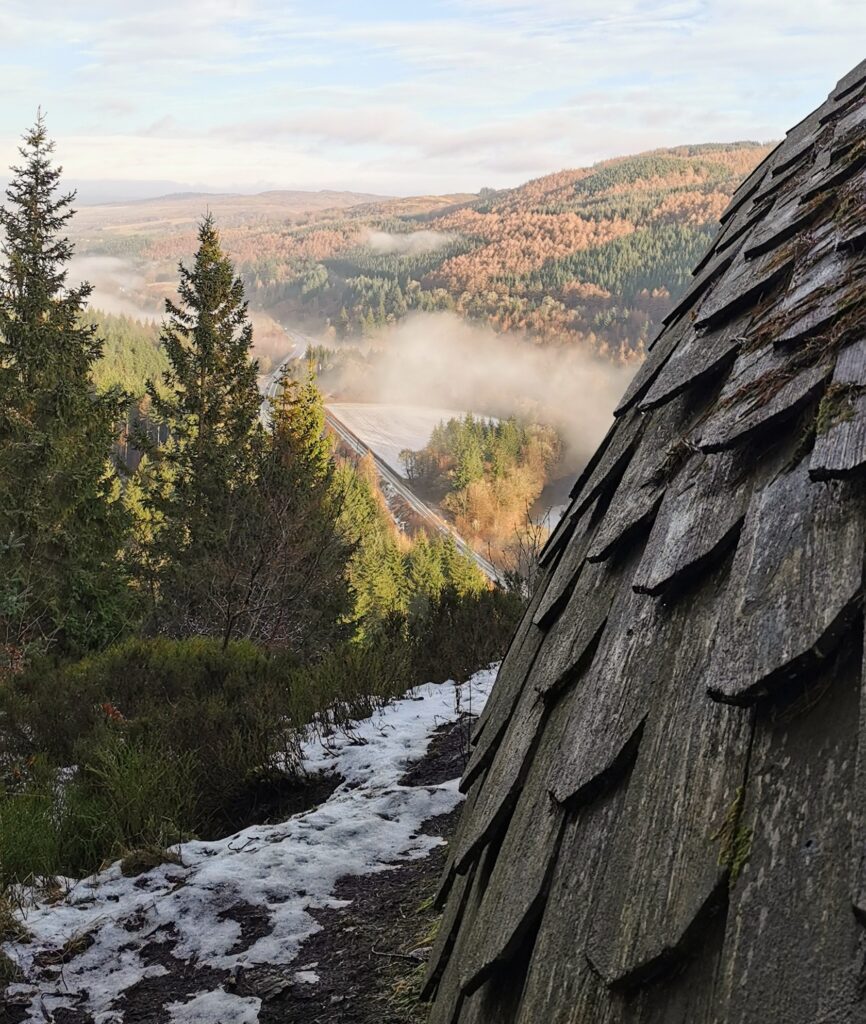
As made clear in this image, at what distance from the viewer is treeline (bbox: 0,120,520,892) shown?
484 cm

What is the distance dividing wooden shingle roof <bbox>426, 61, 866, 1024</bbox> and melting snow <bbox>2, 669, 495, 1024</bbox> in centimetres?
142

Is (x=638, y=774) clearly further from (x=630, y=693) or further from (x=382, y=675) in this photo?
(x=382, y=675)

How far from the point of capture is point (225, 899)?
3166mm

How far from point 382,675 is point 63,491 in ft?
48.9

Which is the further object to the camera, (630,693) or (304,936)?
(304,936)

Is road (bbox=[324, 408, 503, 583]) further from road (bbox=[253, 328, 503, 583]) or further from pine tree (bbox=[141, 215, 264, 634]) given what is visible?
pine tree (bbox=[141, 215, 264, 634])

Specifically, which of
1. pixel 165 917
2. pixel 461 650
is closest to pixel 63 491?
pixel 461 650

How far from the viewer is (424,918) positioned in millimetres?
2770

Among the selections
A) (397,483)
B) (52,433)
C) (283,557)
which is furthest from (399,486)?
(283,557)

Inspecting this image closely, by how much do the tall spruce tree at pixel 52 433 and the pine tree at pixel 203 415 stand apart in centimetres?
275

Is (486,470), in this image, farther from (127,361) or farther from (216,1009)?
(216,1009)

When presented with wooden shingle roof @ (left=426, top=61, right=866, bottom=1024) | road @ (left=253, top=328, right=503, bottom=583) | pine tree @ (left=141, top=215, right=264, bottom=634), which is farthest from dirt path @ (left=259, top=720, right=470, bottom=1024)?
road @ (left=253, top=328, right=503, bottom=583)

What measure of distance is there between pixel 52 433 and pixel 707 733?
2024 centimetres

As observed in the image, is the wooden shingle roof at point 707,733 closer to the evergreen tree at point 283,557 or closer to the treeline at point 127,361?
the evergreen tree at point 283,557
